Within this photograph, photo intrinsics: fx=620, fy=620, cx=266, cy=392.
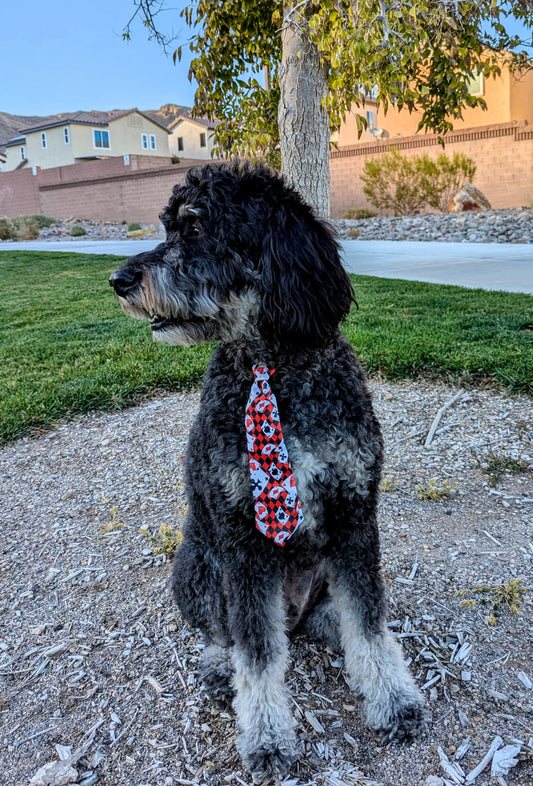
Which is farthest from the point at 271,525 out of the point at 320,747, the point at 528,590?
the point at 528,590

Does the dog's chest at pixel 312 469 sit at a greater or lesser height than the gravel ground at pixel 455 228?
lesser

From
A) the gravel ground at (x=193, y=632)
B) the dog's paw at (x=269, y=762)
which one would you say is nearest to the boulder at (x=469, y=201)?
the gravel ground at (x=193, y=632)

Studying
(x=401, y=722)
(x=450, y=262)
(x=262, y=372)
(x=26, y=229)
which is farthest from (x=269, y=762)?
(x=26, y=229)

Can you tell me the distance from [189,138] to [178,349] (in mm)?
51816

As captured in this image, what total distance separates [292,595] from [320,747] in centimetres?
53

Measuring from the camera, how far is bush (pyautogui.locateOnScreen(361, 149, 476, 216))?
21.1 m

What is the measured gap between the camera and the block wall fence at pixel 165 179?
21062mm

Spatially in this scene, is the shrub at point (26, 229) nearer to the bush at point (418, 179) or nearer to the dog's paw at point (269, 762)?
the bush at point (418, 179)

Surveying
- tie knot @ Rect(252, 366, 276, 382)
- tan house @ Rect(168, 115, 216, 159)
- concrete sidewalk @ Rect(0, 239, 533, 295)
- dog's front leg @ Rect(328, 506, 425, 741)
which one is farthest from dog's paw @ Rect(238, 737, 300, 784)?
tan house @ Rect(168, 115, 216, 159)

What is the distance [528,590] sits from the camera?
2.89 meters

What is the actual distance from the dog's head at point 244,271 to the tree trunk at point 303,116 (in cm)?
282

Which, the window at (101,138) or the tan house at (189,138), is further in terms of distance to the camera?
the tan house at (189,138)

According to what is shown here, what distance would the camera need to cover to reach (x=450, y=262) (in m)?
11.6

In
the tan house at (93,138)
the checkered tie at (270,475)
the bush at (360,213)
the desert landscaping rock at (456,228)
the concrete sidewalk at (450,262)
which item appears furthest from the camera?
the tan house at (93,138)
